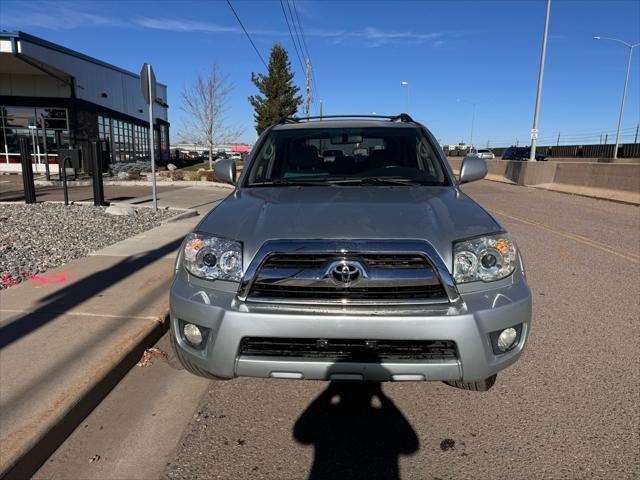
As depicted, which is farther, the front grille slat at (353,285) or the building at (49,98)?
the building at (49,98)

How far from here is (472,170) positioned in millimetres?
4152

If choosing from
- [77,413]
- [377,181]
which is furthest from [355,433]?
[377,181]

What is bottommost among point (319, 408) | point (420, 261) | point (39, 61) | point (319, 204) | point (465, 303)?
point (319, 408)

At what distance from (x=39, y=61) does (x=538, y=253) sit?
21.6 m

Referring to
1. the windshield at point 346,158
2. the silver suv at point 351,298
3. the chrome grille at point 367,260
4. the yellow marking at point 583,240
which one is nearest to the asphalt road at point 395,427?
the silver suv at point 351,298

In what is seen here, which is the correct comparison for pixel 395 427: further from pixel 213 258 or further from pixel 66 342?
pixel 66 342

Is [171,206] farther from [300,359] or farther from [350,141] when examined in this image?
[300,359]

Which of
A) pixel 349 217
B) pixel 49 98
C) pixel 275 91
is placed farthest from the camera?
pixel 275 91

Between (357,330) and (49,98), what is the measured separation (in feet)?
84.7

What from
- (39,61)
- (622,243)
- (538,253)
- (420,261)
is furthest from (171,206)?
(39,61)

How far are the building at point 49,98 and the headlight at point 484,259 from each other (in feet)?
66.9

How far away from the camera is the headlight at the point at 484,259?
101 inches

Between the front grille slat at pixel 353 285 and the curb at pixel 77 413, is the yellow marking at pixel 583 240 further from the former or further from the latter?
the curb at pixel 77 413

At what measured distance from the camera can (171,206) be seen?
39.5 feet
